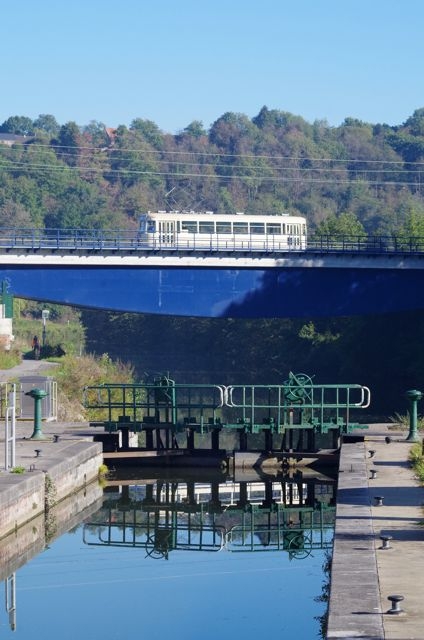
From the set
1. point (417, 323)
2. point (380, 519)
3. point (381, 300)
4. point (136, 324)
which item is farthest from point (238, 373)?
point (380, 519)

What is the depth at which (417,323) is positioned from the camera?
89938 mm

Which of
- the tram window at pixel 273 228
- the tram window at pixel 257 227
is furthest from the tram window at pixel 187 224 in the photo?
the tram window at pixel 273 228

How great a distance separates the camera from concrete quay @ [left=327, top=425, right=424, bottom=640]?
18.0m

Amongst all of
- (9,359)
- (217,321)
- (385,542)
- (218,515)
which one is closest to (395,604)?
(385,542)

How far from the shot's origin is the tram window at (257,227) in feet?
325

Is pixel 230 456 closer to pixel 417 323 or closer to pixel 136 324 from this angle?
pixel 417 323

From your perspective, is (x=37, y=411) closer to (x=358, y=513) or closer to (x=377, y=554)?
(x=358, y=513)

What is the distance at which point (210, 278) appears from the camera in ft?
245

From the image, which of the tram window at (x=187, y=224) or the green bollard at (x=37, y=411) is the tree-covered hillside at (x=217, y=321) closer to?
the tram window at (x=187, y=224)

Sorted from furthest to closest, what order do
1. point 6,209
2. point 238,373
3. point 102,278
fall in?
point 6,209
point 238,373
point 102,278

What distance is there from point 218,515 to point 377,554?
11.9m

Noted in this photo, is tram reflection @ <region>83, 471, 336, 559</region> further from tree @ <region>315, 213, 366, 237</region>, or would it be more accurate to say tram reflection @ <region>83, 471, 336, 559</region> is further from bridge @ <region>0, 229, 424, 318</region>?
tree @ <region>315, 213, 366, 237</region>

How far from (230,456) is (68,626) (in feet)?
57.4

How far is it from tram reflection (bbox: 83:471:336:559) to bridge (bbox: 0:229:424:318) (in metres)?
34.1
